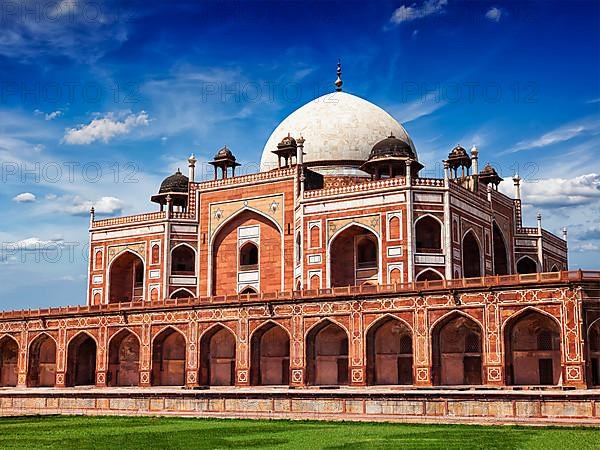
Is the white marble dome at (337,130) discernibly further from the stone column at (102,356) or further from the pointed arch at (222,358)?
the stone column at (102,356)

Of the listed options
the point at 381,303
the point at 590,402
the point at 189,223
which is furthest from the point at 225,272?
the point at 590,402

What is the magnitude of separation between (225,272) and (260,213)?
9.47 feet

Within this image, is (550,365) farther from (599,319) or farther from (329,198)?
(329,198)

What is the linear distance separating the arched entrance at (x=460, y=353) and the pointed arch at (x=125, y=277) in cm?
1497

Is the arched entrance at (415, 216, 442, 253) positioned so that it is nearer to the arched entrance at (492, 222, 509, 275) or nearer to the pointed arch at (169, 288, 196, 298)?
the arched entrance at (492, 222, 509, 275)

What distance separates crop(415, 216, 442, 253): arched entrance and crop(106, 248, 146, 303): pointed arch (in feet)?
40.1

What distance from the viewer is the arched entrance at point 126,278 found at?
35.9 metres

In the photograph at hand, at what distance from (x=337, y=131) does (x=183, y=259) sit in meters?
8.44

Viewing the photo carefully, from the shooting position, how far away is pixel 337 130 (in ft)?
117

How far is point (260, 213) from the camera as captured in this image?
3288cm

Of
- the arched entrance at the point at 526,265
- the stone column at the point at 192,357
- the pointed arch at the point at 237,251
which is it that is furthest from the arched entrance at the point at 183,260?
the arched entrance at the point at 526,265

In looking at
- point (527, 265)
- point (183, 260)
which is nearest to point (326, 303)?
point (183, 260)

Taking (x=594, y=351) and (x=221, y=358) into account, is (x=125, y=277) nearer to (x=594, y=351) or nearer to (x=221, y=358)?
(x=221, y=358)

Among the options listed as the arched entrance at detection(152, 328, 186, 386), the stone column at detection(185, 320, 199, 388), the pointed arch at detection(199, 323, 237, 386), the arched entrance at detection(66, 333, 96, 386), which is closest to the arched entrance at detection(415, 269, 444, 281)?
the pointed arch at detection(199, 323, 237, 386)
